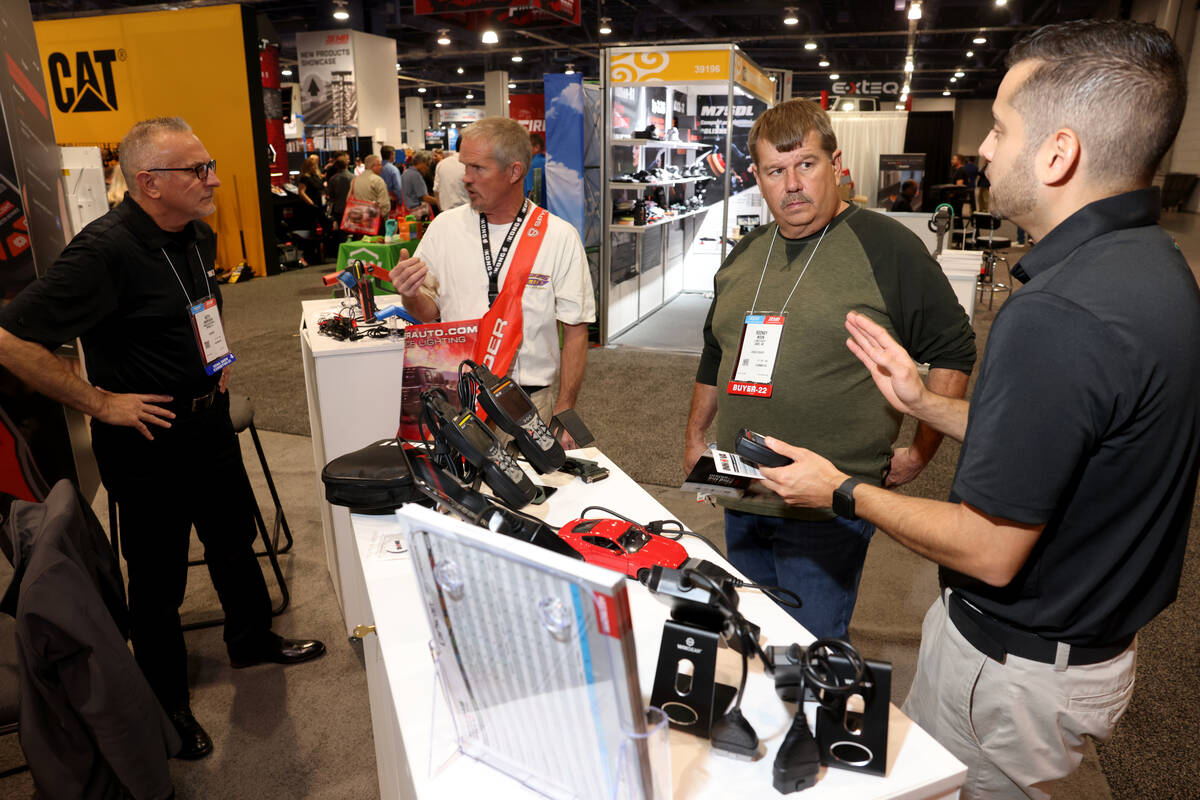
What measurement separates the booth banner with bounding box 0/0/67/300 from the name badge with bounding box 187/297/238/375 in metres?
1.41

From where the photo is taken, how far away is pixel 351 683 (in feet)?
8.22

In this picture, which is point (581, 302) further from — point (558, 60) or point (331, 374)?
point (558, 60)

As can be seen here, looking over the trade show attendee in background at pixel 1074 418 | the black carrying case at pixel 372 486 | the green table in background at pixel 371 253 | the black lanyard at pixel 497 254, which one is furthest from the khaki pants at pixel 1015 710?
the green table in background at pixel 371 253

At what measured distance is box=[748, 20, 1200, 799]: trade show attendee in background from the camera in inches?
35.3

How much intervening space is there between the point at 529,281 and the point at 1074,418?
1779 mm

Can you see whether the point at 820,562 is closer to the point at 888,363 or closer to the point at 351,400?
the point at 888,363

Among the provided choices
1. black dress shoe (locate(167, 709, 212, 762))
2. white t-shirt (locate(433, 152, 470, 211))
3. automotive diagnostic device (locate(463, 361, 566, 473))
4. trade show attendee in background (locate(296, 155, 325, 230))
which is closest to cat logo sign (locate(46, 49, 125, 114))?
trade show attendee in background (locate(296, 155, 325, 230))

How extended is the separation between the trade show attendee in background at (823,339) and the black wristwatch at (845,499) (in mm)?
499

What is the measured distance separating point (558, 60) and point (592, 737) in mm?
23886

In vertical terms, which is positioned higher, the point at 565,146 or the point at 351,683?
the point at 565,146

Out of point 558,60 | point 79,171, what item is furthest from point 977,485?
point 558,60

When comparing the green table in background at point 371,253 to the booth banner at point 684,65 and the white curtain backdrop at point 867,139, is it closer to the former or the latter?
the booth banner at point 684,65

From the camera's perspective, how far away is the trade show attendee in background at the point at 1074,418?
2.94 feet

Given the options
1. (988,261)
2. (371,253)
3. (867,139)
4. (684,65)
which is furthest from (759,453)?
(867,139)
